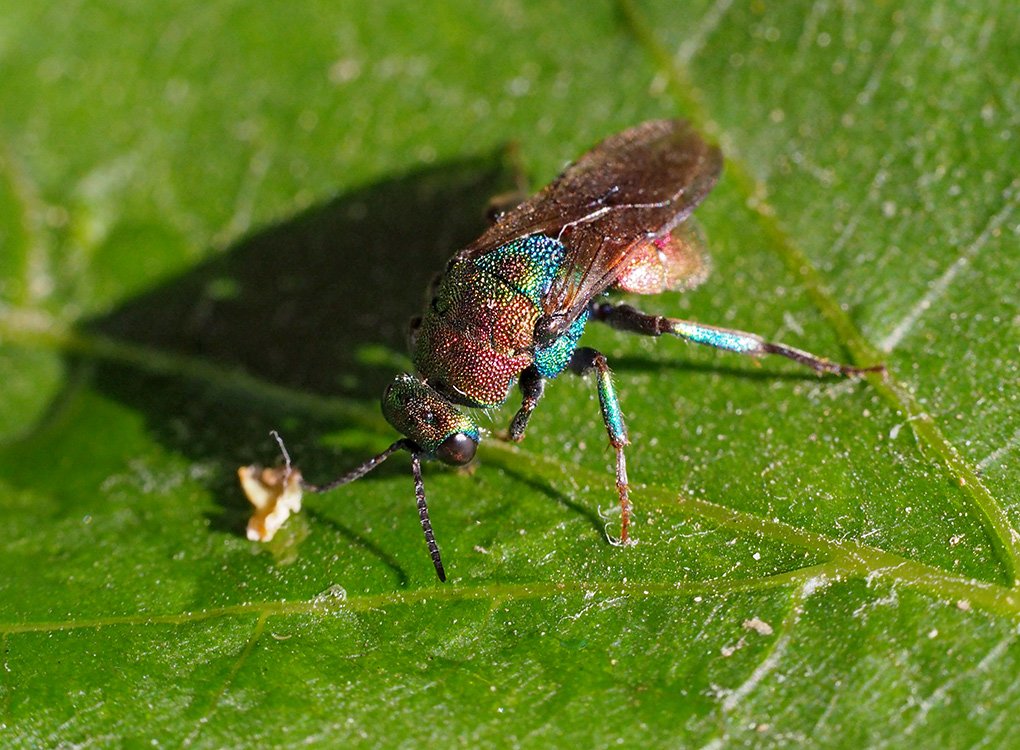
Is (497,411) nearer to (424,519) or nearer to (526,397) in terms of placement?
(526,397)

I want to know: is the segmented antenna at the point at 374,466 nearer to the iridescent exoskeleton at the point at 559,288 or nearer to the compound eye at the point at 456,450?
the iridescent exoskeleton at the point at 559,288

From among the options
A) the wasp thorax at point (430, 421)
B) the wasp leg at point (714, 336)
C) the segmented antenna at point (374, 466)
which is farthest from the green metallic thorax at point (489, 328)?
the segmented antenna at point (374, 466)

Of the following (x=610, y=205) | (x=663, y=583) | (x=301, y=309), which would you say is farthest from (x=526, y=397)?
(x=301, y=309)

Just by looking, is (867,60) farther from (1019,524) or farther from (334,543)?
(334,543)

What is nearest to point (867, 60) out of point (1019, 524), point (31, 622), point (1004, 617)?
point (1019, 524)

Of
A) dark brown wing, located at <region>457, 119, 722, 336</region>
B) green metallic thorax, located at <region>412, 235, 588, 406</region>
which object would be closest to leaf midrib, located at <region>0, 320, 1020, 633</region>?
green metallic thorax, located at <region>412, 235, 588, 406</region>

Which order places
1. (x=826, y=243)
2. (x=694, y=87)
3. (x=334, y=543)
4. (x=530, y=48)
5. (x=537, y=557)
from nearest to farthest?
1. (x=537, y=557)
2. (x=334, y=543)
3. (x=826, y=243)
4. (x=694, y=87)
5. (x=530, y=48)

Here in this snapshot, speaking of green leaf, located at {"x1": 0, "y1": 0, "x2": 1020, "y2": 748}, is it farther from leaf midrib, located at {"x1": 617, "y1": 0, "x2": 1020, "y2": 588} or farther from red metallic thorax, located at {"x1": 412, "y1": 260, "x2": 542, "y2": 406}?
red metallic thorax, located at {"x1": 412, "y1": 260, "x2": 542, "y2": 406}
